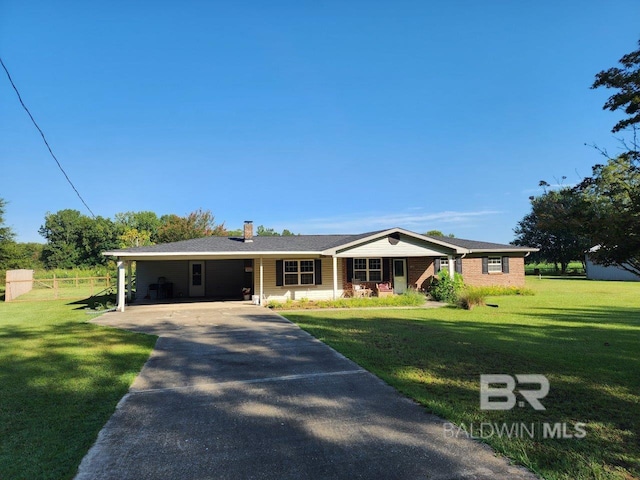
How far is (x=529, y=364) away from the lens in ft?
20.9

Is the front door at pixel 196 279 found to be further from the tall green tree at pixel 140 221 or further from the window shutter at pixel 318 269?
the tall green tree at pixel 140 221

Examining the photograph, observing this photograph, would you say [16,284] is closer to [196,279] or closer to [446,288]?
[196,279]

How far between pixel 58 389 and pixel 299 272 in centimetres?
1305

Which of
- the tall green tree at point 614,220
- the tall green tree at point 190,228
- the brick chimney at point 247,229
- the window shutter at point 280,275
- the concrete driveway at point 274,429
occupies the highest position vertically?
the tall green tree at point 190,228

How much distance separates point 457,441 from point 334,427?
1292mm

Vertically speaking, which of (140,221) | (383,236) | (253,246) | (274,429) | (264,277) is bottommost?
(274,429)

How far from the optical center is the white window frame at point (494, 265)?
22.6 meters

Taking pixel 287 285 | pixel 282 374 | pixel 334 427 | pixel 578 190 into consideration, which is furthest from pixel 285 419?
pixel 287 285

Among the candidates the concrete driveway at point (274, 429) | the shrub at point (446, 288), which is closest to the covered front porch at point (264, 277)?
the shrub at point (446, 288)

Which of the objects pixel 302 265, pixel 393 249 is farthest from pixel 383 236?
pixel 302 265

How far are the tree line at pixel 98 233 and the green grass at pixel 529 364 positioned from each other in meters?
35.1

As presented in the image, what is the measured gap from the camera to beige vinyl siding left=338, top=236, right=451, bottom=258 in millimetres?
17525

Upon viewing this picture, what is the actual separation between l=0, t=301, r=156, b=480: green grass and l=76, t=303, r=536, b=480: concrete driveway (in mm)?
233

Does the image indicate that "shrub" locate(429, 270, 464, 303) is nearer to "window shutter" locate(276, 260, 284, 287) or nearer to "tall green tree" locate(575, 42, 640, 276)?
"window shutter" locate(276, 260, 284, 287)
